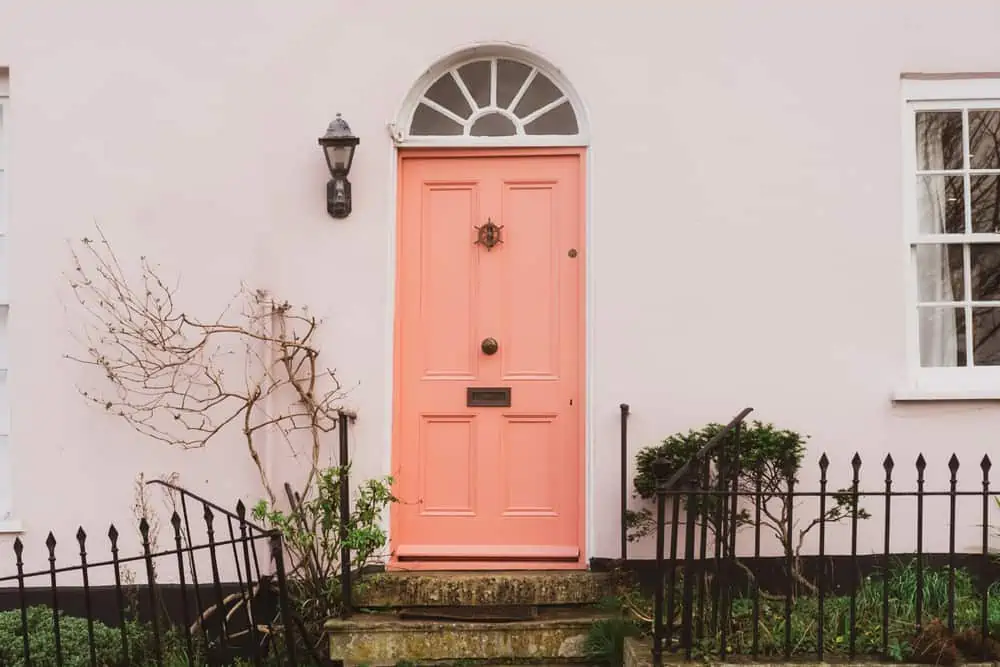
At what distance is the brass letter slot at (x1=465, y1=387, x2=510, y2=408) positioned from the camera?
5934mm

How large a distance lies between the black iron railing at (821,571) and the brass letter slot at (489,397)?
3.34ft

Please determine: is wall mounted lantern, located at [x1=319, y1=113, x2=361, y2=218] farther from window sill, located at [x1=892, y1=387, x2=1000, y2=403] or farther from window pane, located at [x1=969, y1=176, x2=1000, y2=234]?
window pane, located at [x1=969, y1=176, x2=1000, y2=234]

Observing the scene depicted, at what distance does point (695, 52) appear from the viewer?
19.4 ft

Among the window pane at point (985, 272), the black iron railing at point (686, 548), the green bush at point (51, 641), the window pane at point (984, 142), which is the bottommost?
the green bush at point (51, 641)

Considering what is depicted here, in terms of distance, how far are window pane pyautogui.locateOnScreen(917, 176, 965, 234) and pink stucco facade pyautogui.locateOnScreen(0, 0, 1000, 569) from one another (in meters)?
0.25

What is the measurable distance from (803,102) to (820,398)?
1.67 m

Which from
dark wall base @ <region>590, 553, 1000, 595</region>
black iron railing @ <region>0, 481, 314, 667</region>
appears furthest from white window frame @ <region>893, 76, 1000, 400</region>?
black iron railing @ <region>0, 481, 314, 667</region>

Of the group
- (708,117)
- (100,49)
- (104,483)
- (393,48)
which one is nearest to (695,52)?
(708,117)

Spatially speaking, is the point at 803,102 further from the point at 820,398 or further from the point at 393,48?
the point at 393,48

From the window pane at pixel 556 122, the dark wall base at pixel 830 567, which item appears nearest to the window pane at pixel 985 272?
the dark wall base at pixel 830 567

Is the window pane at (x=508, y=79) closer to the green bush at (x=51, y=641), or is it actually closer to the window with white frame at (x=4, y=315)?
the window with white frame at (x=4, y=315)

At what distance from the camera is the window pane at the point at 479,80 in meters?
6.09

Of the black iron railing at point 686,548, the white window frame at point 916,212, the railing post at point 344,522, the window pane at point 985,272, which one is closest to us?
the black iron railing at point 686,548

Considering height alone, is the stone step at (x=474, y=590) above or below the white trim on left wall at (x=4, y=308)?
below
